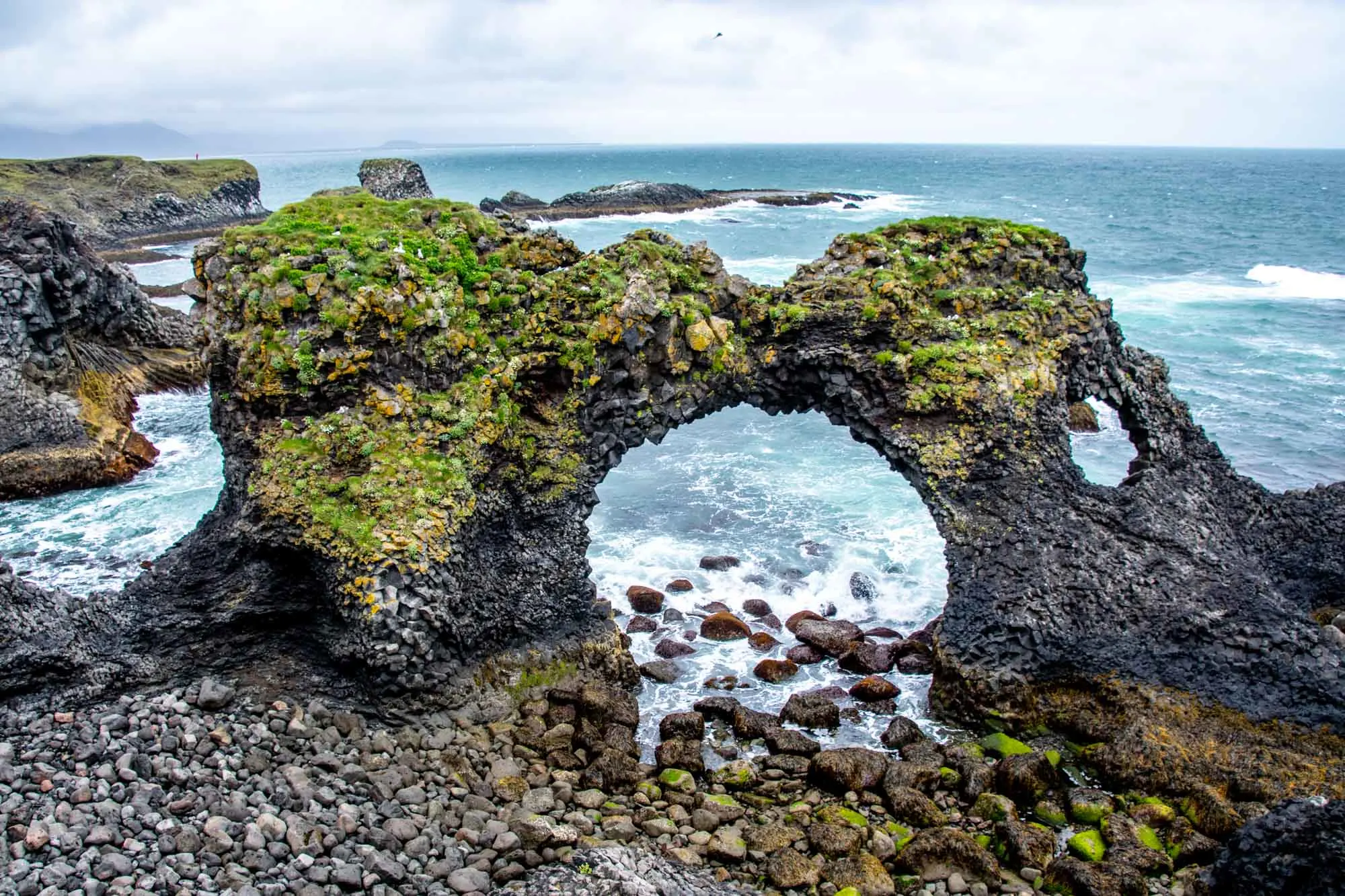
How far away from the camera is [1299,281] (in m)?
65.6

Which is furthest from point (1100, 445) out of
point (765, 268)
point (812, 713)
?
point (765, 268)

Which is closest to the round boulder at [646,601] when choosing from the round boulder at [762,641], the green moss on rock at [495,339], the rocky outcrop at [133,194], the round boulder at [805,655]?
the round boulder at [762,641]

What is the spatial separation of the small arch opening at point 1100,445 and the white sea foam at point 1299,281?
3478cm

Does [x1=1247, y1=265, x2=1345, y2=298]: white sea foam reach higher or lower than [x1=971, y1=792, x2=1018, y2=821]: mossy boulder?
higher

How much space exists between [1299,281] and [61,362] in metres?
76.5

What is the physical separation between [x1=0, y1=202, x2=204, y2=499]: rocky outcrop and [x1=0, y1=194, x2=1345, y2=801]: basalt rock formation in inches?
579

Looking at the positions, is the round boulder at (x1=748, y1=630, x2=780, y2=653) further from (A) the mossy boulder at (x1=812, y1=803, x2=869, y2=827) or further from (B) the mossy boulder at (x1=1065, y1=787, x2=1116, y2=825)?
(B) the mossy boulder at (x1=1065, y1=787, x2=1116, y2=825)

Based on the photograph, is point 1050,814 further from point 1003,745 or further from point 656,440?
point 656,440

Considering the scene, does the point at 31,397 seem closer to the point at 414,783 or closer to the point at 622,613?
the point at 622,613

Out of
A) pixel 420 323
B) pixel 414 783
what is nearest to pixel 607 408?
pixel 420 323

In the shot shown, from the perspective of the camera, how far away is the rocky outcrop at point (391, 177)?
86.2 m

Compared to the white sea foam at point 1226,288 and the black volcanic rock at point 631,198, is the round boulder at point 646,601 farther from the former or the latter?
the black volcanic rock at point 631,198

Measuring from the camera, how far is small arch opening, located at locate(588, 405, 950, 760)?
20312 mm

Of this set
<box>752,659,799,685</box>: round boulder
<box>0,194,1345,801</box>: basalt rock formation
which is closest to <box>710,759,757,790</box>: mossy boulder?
<box>752,659,799,685</box>: round boulder
